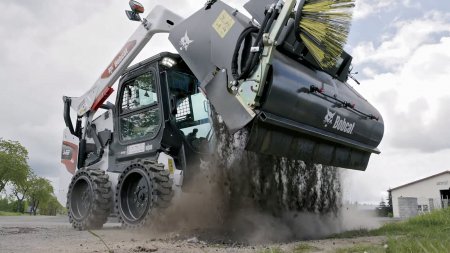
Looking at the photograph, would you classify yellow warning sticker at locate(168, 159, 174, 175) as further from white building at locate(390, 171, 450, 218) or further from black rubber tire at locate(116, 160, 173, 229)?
white building at locate(390, 171, 450, 218)

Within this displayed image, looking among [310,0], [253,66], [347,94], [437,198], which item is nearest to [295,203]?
[347,94]

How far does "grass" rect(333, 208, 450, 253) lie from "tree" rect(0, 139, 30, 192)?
3275 centimetres

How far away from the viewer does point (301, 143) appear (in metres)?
5.04

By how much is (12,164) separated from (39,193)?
13118 mm

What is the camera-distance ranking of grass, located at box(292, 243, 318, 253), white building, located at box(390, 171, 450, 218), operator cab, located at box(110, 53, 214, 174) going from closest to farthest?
grass, located at box(292, 243, 318, 253)
operator cab, located at box(110, 53, 214, 174)
white building, located at box(390, 171, 450, 218)

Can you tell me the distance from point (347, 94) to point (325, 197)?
1481 millimetres

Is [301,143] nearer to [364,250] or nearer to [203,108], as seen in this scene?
[203,108]

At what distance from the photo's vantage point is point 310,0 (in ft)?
15.2

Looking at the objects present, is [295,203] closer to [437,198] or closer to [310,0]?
[310,0]

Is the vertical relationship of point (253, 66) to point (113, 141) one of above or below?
above

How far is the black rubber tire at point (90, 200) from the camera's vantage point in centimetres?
635

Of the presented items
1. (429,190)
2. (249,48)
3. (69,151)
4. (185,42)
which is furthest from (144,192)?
(429,190)

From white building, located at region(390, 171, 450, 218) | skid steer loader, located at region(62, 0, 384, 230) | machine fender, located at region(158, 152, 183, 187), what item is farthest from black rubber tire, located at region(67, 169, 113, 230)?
white building, located at region(390, 171, 450, 218)

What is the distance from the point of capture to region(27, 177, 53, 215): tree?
44.3 m
